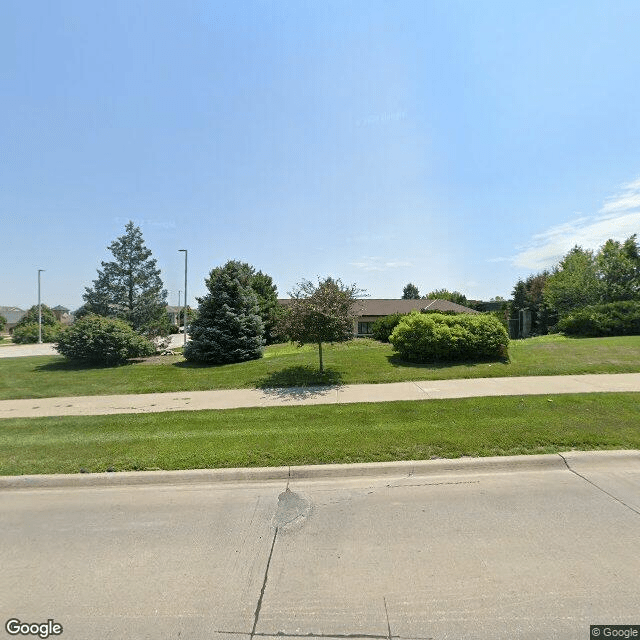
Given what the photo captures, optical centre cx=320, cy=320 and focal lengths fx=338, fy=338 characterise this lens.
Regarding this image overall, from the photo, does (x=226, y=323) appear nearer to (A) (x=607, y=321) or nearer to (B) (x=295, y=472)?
(B) (x=295, y=472)

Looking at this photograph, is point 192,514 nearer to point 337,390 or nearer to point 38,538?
point 38,538

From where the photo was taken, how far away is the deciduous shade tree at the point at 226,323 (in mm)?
14102

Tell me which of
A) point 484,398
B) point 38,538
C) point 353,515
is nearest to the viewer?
point 38,538

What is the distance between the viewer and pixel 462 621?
2.25 meters

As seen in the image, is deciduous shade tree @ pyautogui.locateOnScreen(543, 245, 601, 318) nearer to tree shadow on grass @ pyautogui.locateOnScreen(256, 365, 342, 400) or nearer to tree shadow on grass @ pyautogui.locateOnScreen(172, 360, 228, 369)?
tree shadow on grass @ pyautogui.locateOnScreen(256, 365, 342, 400)

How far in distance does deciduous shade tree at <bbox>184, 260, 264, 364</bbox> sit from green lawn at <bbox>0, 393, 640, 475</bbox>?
7.10 m

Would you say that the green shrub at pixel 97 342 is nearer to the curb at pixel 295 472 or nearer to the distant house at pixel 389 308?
the curb at pixel 295 472

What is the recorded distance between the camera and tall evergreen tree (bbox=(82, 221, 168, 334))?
74.8 ft

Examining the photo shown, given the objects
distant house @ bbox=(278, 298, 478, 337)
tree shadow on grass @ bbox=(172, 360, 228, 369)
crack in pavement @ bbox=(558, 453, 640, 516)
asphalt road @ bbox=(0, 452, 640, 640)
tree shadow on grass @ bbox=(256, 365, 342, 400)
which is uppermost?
distant house @ bbox=(278, 298, 478, 337)

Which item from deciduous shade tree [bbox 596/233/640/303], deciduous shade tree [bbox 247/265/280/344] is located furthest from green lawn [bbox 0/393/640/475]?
deciduous shade tree [bbox 596/233/640/303]

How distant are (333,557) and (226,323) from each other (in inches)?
486

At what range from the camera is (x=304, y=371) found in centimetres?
1088

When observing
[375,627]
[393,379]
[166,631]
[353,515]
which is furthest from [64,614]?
[393,379]

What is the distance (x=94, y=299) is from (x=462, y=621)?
2651 cm
